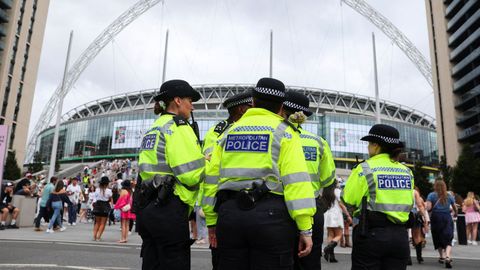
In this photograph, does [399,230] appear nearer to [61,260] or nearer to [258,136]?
[258,136]

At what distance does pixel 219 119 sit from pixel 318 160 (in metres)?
74.6

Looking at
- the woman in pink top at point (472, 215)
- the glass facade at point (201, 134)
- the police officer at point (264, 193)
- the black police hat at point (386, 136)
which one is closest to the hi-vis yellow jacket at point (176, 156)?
the police officer at point (264, 193)

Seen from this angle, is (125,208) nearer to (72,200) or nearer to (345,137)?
(72,200)

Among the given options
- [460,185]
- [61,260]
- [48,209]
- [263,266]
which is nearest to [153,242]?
[263,266]

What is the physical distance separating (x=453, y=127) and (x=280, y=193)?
6893cm

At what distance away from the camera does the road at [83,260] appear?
602cm

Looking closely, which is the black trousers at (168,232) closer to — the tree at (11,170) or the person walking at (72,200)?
the person walking at (72,200)

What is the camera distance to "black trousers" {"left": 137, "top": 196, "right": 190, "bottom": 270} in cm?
303

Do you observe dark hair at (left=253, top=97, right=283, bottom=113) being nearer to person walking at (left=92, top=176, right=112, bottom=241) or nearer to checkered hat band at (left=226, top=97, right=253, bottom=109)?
checkered hat band at (left=226, top=97, right=253, bottom=109)

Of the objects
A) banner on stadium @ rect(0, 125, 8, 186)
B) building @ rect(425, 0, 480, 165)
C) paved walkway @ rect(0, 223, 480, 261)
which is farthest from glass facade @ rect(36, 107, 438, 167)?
banner on stadium @ rect(0, 125, 8, 186)

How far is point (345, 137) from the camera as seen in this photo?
7744 cm

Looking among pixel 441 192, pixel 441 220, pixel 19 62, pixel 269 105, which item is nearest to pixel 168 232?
pixel 269 105

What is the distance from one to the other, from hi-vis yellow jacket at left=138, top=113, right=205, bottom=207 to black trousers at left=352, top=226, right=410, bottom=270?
1.55m

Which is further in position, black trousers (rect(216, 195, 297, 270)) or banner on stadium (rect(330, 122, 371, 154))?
banner on stadium (rect(330, 122, 371, 154))
